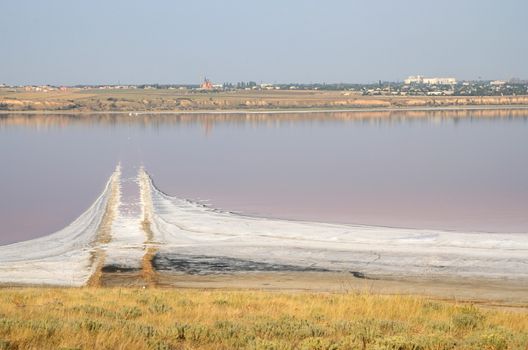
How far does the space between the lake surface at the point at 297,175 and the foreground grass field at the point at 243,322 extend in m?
12.2

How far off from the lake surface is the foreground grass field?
479 inches

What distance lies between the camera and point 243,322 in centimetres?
931

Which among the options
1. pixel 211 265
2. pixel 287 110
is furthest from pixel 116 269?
pixel 287 110

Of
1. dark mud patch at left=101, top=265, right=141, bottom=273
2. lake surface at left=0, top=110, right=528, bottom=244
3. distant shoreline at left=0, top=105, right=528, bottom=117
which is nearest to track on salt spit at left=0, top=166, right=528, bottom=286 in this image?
dark mud patch at left=101, top=265, right=141, bottom=273

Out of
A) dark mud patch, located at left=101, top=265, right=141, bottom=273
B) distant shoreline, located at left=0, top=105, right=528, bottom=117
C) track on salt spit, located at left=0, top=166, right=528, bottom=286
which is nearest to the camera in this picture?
track on salt spit, located at left=0, top=166, right=528, bottom=286

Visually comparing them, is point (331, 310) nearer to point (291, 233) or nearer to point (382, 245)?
point (382, 245)

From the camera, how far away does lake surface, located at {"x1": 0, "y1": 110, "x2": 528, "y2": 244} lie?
27.0m

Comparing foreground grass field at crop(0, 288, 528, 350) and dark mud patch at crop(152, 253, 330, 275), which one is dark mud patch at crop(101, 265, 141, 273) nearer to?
dark mud patch at crop(152, 253, 330, 275)

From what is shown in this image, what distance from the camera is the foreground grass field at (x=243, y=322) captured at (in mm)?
7742

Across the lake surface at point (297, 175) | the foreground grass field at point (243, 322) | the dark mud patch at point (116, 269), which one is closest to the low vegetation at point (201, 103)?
the lake surface at point (297, 175)

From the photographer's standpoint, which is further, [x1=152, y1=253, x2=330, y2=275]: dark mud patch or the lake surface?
the lake surface

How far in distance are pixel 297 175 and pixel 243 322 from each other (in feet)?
102

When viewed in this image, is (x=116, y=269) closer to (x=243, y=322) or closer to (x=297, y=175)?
(x=243, y=322)

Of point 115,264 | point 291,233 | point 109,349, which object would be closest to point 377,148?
point 291,233
